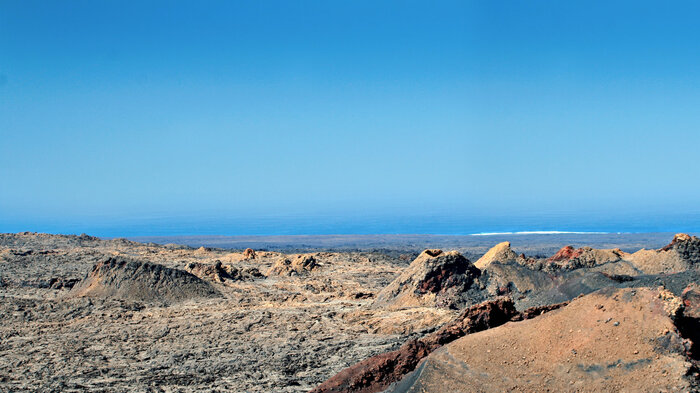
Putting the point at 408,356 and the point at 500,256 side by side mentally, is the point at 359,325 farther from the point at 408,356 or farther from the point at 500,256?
the point at 500,256

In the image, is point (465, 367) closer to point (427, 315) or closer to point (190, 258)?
point (427, 315)

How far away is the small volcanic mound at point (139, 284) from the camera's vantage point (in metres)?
15.6

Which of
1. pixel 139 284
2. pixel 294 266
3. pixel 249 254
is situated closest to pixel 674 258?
pixel 294 266

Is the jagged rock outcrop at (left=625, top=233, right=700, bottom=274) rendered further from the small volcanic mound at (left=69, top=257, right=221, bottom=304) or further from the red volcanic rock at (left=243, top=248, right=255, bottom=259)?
the red volcanic rock at (left=243, top=248, right=255, bottom=259)

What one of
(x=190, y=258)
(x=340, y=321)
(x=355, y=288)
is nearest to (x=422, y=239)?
(x=190, y=258)

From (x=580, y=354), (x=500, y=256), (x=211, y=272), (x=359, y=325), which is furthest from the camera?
(x=211, y=272)

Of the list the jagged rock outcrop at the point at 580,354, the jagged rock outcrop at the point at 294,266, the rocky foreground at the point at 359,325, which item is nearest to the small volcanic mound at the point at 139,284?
the rocky foreground at the point at 359,325

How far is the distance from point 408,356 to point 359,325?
199 inches

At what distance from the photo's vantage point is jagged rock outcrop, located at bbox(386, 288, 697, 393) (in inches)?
220

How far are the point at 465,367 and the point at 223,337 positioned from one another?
20.0 feet

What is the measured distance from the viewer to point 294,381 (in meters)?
8.67

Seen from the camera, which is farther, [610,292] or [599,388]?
[610,292]

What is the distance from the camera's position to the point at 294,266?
20812 mm

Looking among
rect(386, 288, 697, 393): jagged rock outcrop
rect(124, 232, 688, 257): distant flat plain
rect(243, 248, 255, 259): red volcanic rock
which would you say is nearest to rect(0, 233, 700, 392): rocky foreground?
rect(386, 288, 697, 393): jagged rock outcrop
